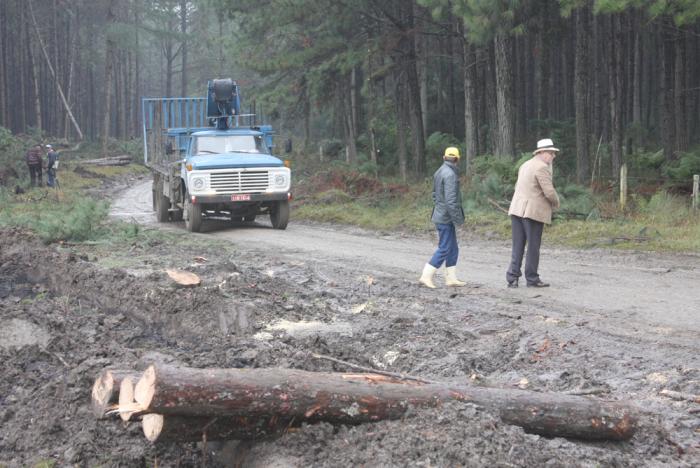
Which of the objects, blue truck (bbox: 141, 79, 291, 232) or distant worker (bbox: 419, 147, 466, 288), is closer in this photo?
distant worker (bbox: 419, 147, 466, 288)

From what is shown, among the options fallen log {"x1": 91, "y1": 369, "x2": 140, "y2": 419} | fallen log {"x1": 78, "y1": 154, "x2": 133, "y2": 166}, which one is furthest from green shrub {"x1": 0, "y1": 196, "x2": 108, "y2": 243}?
fallen log {"x1": 78, "y1": 154, "x2": 133, "y2": 166}

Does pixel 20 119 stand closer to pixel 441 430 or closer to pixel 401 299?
pixel 401 299

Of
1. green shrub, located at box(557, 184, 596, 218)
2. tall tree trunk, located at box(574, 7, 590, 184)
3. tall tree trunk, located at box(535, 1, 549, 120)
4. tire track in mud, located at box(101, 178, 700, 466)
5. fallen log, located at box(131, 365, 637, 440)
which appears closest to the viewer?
fallen log, located at box(131, 365, 637, 440)

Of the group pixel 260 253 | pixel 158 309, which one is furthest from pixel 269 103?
pixel 158 309

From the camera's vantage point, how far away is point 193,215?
1873 centimetres

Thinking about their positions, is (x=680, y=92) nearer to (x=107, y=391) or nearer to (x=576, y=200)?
(x=576, y=200)

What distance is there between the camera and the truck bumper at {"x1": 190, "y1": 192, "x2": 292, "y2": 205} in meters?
18.5

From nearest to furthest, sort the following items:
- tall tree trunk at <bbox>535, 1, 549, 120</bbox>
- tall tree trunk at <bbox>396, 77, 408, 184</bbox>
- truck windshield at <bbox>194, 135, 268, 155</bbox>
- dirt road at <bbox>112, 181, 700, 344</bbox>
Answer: dirt road at <bbox>112, 181, 700, 344</bbox> < truck windshield at <bbox>194, 135, 268, 155</bbox> < tall tree trunk at <bbox>535, 1, 549, 120</bbox> < tall tree trunk at <bbox>396, 77, 408, 184</bbox>

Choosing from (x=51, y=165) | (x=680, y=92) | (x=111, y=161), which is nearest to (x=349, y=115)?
(x=51, y=165)

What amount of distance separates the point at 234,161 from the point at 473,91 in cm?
876

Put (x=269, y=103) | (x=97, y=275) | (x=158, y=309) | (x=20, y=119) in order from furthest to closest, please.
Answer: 1. (x=20, y=119)
2. (x=269, y=103)
3. (x=97, y=275)
4. (x=158, y=309)

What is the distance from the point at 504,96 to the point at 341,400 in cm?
1753

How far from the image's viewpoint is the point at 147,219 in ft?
74.7

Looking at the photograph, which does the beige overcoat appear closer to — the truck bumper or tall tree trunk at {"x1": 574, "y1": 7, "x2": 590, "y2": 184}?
the truck bumper
